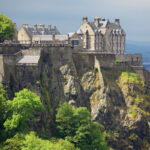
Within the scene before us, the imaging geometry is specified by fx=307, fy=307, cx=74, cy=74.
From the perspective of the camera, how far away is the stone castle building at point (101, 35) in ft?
361

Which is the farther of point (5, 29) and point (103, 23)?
point (103, 23)

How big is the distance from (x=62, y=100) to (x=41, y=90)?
28.9 feet

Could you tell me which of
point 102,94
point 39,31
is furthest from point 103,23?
point 102,94

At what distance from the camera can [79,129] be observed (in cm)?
7088

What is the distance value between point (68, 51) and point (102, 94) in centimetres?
1498

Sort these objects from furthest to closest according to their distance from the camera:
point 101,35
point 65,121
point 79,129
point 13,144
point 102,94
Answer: point 101,35
point 102,94
point 65,121
point 79,129
point 13,144

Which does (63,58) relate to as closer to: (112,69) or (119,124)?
(112,69)

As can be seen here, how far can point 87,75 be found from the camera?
85.4 meters

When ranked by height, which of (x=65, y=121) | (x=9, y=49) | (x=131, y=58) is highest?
(x=9, y=49)

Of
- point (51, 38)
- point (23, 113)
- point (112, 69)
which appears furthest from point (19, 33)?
point (23, 113)

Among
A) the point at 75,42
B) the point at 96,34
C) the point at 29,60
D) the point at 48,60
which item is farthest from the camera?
the point at 96,34

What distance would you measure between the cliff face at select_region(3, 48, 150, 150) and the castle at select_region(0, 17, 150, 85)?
551 millimetres

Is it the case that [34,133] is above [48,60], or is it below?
below

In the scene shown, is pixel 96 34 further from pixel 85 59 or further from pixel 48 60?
pixel 48 60
